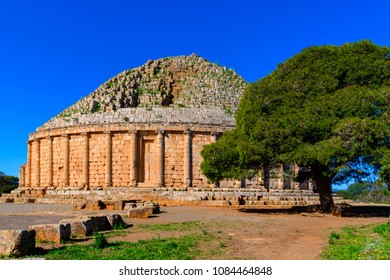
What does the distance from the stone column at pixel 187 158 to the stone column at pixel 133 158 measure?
3.99 m

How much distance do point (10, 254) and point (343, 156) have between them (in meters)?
15.8

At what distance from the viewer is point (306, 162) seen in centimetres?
2092

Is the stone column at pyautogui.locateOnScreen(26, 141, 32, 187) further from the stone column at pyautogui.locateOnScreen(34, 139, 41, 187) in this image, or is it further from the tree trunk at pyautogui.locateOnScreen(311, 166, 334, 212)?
the tree trunk at pyautogui.locateOnScreen(311, 166, 334, 212)

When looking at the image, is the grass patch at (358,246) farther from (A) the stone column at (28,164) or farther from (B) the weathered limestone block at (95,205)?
(A) the stone column at (28,164)

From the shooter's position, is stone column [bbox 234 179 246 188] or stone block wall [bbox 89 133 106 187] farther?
stone block wall [bbox 89 133 106 187]

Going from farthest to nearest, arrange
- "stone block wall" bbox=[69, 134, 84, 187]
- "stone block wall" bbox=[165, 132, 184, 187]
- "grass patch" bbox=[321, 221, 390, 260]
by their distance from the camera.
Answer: "stone block wall" bbox=[69, 134, 84, 187] → "stone block wall" bbox=[165, 132, 184, 187] → "grass patch" bbox=[321, 221, 390, 260]

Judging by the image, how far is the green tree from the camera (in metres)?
20.5

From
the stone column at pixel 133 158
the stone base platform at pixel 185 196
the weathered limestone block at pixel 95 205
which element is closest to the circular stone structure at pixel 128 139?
the stone column at pixel 133 158

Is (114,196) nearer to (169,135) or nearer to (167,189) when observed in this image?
(167,189)

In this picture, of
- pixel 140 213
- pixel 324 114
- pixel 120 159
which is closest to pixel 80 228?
pixel 140 213

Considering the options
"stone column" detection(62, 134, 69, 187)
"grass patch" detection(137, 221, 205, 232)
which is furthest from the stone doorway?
"grass patch" detection(137, 221, 205, 232)

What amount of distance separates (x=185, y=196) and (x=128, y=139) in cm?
736

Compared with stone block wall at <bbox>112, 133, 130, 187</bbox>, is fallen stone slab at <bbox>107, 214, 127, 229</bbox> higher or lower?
lower

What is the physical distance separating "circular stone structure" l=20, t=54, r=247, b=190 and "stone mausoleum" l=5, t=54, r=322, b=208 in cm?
8
